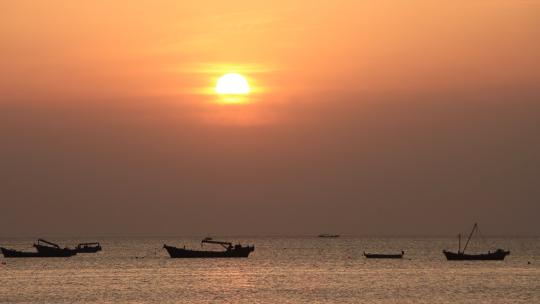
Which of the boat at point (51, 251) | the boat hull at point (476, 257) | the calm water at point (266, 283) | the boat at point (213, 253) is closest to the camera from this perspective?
the calm water at point (266, 283)

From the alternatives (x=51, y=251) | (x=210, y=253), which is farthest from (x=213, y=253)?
(x=51, y=251)

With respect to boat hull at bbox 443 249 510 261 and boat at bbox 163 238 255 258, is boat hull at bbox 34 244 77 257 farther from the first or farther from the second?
boat hull at bbox 443 249 510 261

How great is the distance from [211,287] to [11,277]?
2984 centimetres

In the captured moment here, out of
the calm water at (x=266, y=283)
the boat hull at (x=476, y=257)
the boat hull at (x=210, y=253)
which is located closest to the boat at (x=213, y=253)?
the boat hull at (x=210, y=253)

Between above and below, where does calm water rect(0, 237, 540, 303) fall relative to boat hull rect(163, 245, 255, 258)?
below

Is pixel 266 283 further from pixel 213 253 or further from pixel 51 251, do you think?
pixel 51 251

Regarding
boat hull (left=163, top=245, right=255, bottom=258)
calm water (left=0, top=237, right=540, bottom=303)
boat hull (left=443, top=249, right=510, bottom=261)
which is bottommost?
calm water (left=0, top=237, right=540, bottom=303)

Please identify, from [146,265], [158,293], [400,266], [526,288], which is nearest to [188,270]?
[146,265]

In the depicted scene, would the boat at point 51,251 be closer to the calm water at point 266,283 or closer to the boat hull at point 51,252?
the boat hull at point 51,252

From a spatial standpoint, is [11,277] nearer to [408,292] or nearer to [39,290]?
[39,290]

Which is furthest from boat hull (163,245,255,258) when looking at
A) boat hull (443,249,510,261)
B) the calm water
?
boat hull (443,249,510,261)

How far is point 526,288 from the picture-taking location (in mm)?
93938

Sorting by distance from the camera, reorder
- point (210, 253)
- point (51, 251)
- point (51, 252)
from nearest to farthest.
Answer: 1. point (210, 253)
2. point (51, 251)
3. point (51, 252)

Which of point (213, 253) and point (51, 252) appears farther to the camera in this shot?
point (51, 252)
